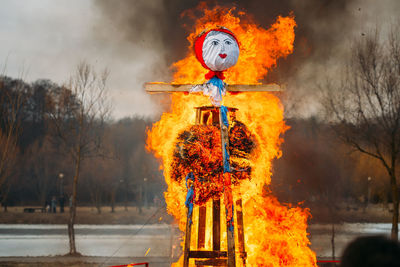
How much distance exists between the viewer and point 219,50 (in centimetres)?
642

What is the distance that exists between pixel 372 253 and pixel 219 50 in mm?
5029

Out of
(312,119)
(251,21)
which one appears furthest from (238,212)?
(312,119)

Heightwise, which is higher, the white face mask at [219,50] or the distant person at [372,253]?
the white face mask at [219,50]

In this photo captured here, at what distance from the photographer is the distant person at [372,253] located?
172cm

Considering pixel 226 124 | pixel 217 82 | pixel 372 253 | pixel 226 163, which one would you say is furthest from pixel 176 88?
pixel 372 253

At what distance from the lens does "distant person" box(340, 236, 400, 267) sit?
1.72 meters

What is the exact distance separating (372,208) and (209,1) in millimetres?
24703

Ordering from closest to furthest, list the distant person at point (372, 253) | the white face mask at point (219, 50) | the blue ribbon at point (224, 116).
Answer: the distant person at point (372, 253)
the blue ribbon at point (224, 116)
the white face mask at point (219, 50)

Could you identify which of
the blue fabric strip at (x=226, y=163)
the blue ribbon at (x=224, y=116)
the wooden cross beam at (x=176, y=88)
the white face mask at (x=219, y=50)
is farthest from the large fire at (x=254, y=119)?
the blue fabric strip at (x=226, y=163)

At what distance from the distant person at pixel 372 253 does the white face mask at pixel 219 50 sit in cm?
490

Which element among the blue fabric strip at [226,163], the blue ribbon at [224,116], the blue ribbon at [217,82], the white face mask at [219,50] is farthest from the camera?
the blue ribbon at [217,82]

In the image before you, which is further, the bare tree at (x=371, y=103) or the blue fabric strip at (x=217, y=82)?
the bare tree at (x=371, y=103)

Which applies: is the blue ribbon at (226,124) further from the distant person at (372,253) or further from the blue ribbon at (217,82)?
the distant person at (372,253)

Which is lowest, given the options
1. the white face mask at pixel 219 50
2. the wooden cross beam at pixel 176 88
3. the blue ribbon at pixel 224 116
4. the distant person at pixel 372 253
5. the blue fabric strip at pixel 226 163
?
the distant person at pixel 372 253
